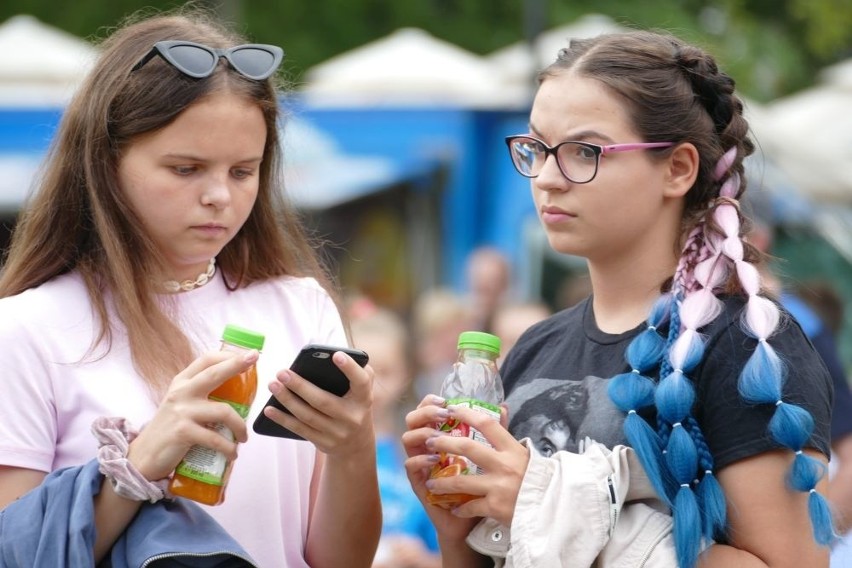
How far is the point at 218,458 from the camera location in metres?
2.37

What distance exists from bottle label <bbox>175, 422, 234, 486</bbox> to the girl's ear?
38.5 inches

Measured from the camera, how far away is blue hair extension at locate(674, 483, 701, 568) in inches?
90.3

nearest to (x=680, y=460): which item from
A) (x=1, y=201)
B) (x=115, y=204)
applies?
(x=115, y=204)

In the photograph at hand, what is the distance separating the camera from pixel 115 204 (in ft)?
8.59

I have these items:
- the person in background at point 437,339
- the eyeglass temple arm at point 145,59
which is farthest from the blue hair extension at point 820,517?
the person in background at point 437,339

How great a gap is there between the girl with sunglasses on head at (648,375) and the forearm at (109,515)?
0.54 m

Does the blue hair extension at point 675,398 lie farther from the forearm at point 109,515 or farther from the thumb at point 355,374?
the forearm at point 109,515

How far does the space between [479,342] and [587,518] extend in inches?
16.6

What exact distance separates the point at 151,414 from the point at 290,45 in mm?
11582

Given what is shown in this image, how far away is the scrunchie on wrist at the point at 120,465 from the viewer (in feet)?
7.70

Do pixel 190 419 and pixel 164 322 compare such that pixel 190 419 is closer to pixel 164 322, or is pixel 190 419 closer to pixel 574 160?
pixel 164 322

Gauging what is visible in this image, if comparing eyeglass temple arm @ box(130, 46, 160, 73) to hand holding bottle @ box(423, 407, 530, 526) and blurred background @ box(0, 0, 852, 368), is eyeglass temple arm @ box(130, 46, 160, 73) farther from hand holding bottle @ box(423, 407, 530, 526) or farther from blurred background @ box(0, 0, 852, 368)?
blurred background @ box(0, 0, 852, 368)

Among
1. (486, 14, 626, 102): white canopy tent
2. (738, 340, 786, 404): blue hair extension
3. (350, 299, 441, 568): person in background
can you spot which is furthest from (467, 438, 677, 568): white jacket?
(486, 14, 626, 102): white canopy tent

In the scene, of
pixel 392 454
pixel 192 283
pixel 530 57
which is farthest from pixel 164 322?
pixel 530 57
